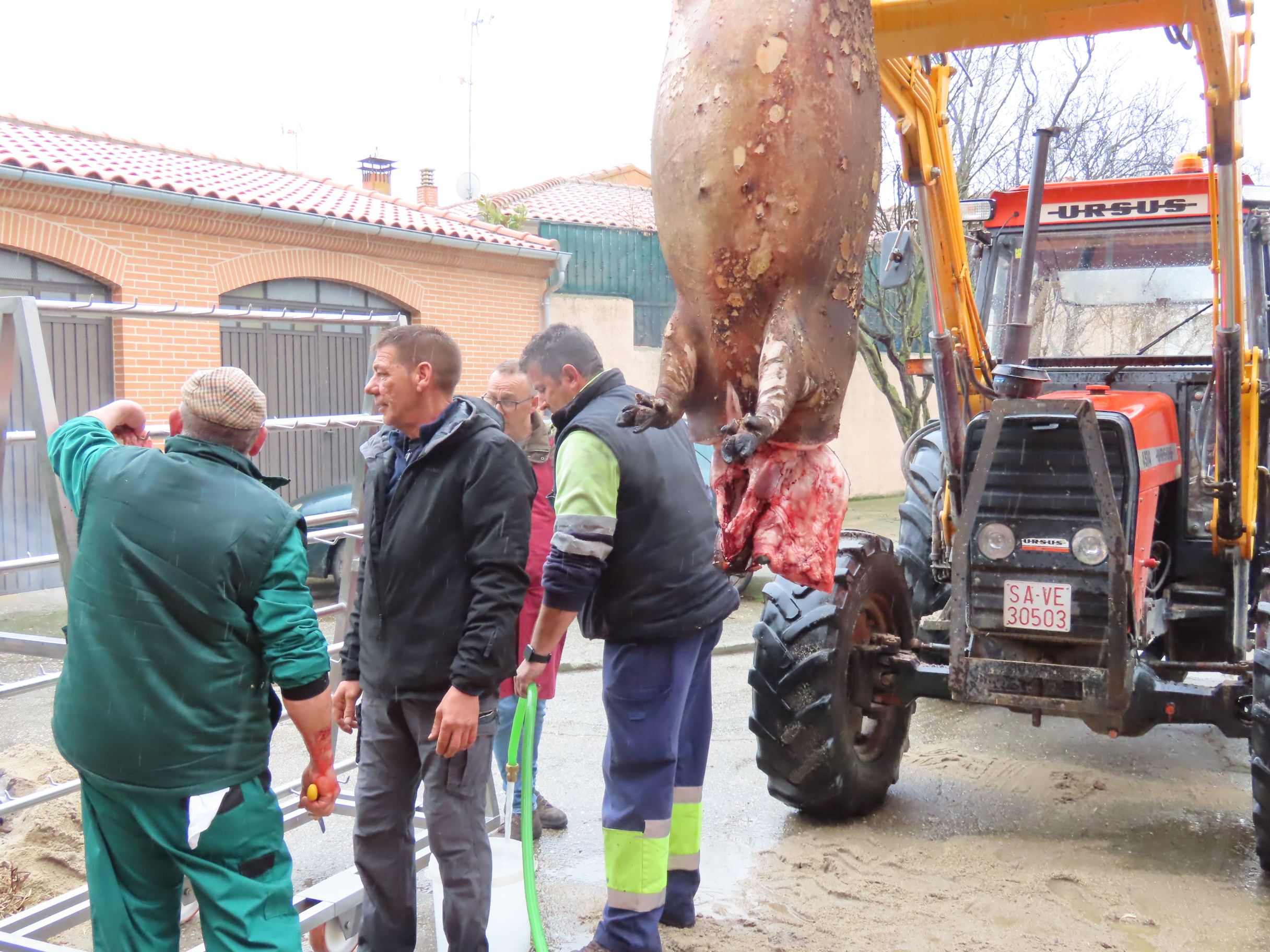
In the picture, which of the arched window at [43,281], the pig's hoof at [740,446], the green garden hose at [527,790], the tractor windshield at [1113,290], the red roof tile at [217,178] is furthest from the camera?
the red roof tile at [217,178]

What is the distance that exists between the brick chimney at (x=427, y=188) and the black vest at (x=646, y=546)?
655 inches

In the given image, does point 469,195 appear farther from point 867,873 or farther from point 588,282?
point 867,873

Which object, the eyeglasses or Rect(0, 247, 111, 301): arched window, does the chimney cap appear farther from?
the eyeglasses

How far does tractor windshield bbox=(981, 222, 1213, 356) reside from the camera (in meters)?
5.45

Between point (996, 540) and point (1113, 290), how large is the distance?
193 centimetres

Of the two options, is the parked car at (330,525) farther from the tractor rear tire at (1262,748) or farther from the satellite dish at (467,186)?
the satellite dish at (467,186)

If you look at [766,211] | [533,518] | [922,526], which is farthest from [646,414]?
[922,526]

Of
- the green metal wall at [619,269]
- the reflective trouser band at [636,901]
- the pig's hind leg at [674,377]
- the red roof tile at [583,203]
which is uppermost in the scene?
the red roof tile at [583,203]

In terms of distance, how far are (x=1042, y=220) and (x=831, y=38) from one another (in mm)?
4541

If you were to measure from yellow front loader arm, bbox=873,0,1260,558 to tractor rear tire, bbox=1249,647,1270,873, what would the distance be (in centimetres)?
79

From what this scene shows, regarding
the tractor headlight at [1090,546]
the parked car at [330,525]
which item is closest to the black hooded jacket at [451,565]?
the tractor headlight at [1090,546]

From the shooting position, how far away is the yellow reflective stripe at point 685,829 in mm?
3913

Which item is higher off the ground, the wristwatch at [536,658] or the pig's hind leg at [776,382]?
the pig's hind leg at [776,382]

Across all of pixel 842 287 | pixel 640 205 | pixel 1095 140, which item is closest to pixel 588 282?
pixel 640 205
